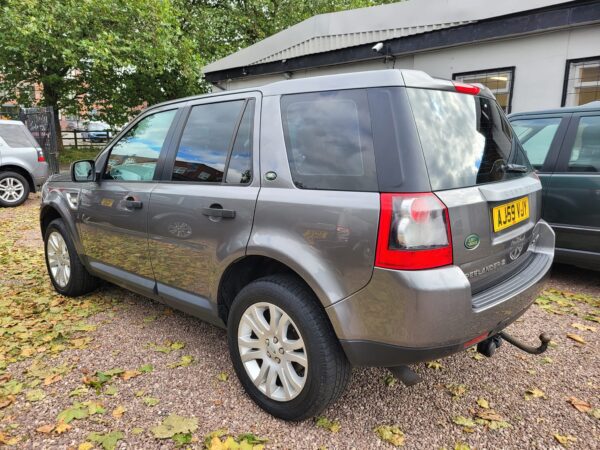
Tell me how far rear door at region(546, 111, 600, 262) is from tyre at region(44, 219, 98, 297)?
4399 millimetres

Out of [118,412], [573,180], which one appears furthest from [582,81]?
[118,412]

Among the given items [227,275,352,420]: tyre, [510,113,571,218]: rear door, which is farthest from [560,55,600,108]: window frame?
[227,275,352,420]: tyre

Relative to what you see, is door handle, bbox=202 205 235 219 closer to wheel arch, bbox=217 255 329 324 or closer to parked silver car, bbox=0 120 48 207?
wheel arch, bbox=217 255 329 324

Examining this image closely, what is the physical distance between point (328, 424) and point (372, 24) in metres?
10.9

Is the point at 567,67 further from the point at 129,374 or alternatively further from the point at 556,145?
the point at 129,374

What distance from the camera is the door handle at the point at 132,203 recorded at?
3.06 m

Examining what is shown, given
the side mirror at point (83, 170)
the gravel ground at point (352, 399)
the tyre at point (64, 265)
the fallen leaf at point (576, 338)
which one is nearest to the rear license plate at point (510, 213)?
the gravel ground at point (352, 399)

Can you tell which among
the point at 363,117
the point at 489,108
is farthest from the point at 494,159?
the point at 363,117

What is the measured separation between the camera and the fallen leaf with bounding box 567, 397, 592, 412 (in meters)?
2.46

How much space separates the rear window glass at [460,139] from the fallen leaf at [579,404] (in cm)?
133

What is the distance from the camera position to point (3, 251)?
598 centimetres

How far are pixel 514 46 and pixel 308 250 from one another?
7.79 m

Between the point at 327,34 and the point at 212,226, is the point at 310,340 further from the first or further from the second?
the point at 327,34

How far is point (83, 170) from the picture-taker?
3.60 metres
